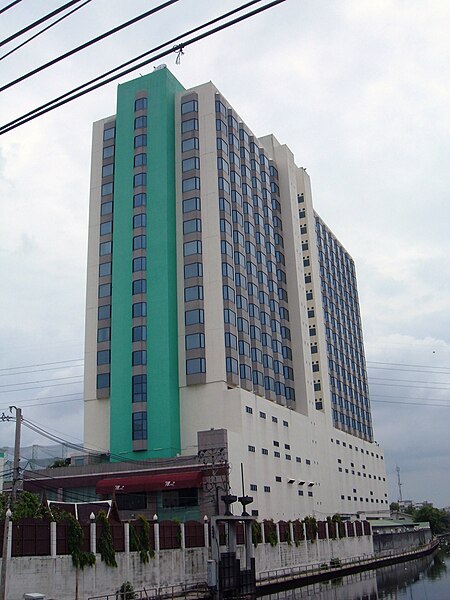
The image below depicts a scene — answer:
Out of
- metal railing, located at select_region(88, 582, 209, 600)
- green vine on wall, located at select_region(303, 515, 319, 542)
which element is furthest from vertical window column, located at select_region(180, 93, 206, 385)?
metal railing, located at select_region(88, 582, 209, 600)

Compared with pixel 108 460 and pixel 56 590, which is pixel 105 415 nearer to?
pixel 108 460

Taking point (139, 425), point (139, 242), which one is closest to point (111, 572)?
point (139, 425)

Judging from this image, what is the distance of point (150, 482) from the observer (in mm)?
69500

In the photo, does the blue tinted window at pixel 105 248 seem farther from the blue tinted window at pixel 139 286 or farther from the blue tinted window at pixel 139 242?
the blue tinted window at pixel 139 286

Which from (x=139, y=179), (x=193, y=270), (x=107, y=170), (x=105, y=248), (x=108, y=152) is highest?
(x=108, y=152)

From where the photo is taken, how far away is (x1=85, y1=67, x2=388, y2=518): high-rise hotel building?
252 feet

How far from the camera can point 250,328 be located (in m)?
86.6

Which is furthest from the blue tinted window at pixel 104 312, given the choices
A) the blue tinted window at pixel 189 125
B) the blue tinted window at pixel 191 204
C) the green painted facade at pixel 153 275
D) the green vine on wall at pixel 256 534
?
the green vine on wall at pixel 256 534

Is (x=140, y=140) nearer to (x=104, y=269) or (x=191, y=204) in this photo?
(x=191, y=204)

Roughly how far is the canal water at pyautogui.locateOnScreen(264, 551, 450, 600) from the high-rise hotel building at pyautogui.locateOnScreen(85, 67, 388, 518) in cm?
1223

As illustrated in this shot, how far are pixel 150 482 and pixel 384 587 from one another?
81.6 feet

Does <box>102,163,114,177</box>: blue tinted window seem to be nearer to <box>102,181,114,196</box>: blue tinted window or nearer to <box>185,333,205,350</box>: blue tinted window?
<box>102,181,114,196</box>: blue tinted window

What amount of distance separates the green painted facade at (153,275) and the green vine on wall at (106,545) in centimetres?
2917

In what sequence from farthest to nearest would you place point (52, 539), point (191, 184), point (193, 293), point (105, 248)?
point (105, 248)
point (191, 184)
point (193, 293)
point (52, 539)
